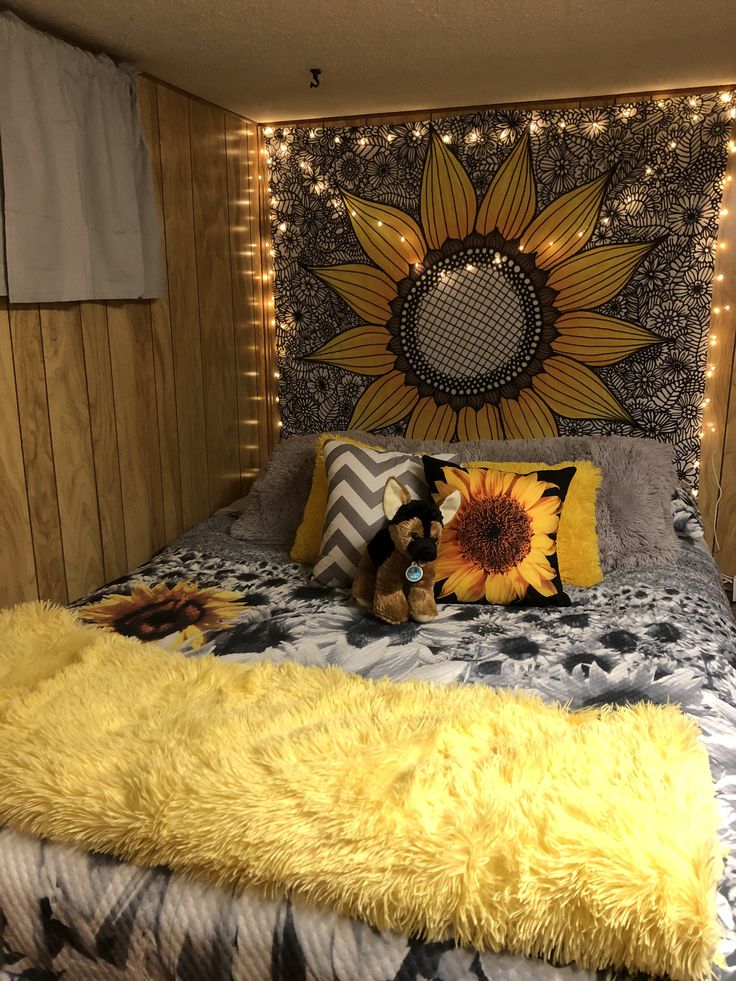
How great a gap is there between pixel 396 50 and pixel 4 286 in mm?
1266

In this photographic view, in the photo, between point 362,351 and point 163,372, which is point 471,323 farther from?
point 163,372

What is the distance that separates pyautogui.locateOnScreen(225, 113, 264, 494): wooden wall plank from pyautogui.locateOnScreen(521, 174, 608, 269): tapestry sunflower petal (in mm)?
1079

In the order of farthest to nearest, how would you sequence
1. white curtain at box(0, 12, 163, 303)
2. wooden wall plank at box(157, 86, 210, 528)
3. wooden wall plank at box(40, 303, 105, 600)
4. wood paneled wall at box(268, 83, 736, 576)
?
1. wood paneled wall at box(268, 83, 736, 576)
2. wooden wall plank at box(157, 86, 210, 528)
3. wooden wall plank at box(40, 303, 105, 600)
4. white curtain at box(0, 12, 163, 303)

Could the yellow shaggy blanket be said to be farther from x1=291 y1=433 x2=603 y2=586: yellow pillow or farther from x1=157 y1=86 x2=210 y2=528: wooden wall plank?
x1=157 y1=86 x2=210 y2=528: wooden wall plank

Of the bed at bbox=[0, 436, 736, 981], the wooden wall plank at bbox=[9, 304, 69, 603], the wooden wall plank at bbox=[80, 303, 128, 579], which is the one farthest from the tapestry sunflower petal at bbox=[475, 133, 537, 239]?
the wooden wall plank at bbox=[9, 304, 69, 603]

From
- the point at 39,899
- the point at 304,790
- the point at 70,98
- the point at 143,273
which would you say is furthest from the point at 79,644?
the point at 70,98

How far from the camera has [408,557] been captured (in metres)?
2.04

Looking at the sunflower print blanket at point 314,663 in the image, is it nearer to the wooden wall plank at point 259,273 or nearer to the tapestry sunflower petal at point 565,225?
the wooden wall plank at point 259,273

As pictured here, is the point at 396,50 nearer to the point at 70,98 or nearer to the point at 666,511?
the point at 70,98

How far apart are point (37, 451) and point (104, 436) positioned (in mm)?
296

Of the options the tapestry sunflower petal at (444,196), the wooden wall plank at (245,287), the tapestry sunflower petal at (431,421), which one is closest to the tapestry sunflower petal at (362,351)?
the tapestry sunflower petal at (431,421)

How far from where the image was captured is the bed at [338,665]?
3.58 feet

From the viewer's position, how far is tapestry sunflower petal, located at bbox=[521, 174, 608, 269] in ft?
9.33

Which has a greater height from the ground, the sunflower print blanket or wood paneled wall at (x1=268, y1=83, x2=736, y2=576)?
wood paneled wall at (x1=268, y1=83, x2=736, y2=576)
